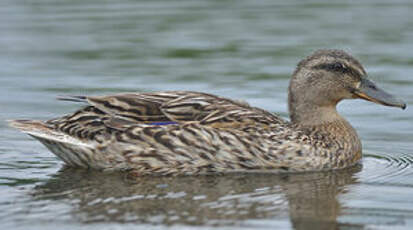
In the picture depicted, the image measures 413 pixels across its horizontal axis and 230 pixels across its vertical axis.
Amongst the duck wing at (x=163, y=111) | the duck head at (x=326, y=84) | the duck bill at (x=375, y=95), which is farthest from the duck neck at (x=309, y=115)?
the duck wing at (x=163, y=111)

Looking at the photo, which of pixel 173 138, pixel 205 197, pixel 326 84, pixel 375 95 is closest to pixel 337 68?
pixel 326 84

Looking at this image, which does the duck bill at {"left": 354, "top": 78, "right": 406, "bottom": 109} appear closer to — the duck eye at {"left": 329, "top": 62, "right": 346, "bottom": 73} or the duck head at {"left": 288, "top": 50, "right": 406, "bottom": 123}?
the duck head at {"left": 288, "top": 50, "right": 406, "bottom": 123}

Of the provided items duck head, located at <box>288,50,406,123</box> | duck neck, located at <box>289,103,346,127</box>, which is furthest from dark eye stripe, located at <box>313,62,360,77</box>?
duck neck, located at <box>289,103,346,127</box>

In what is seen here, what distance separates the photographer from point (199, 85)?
47.1 ft

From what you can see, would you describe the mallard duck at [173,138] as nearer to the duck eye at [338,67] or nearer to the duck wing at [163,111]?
the duck wing at [163,111]

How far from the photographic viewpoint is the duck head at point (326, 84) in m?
10.8

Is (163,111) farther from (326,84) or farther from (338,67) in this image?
(338,67)

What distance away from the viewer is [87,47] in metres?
17.4

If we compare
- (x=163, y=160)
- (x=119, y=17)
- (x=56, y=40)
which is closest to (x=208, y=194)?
(x=163, y=160)

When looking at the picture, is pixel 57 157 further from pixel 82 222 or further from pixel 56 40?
pixel 56 40

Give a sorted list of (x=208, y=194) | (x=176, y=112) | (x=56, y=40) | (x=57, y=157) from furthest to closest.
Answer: (x=56, y=40), (x=57, y=157), (x=176, y=112), (x=208, y=194)

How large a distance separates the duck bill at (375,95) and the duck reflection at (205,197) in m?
0.81

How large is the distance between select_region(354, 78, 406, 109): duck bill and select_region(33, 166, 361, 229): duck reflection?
2.67 ft

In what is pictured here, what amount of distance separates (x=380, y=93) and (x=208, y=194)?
2562 millimetres
